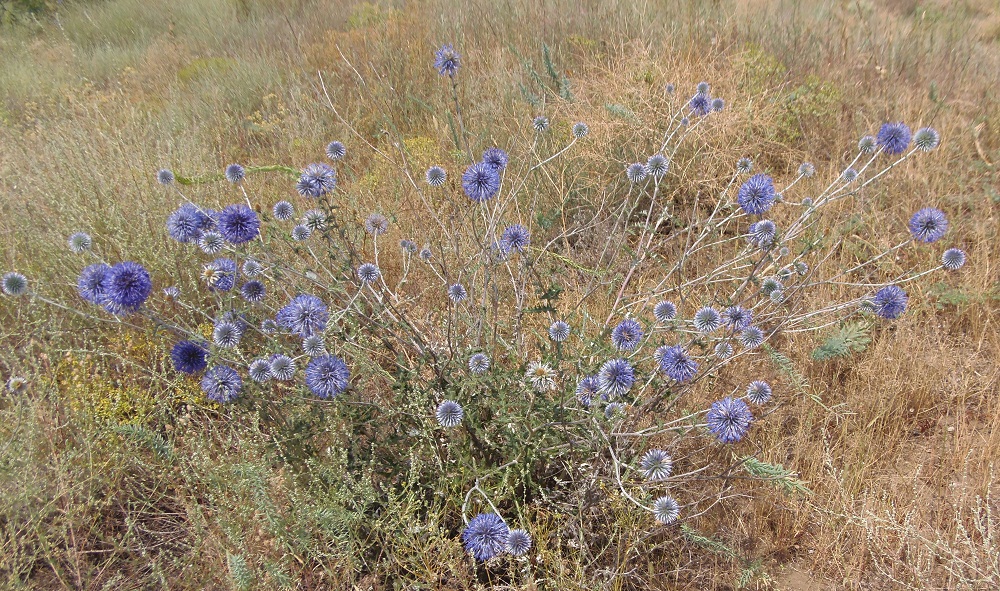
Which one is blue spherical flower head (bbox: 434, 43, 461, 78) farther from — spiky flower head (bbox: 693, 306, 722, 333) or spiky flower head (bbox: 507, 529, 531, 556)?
spiky flower head (bbox: 507, 529, 531, 556)

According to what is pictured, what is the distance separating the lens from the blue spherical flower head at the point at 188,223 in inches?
85.2

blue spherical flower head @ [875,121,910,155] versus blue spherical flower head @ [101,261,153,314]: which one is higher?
blue spherical flower head @ [101,261,153,314]

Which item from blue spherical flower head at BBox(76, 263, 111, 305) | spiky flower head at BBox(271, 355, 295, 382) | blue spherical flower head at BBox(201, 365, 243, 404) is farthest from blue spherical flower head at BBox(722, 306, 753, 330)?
blue spherical flower head at BBox(76, 263, 111, 305)

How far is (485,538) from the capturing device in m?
1.66

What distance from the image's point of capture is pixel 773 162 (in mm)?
4043

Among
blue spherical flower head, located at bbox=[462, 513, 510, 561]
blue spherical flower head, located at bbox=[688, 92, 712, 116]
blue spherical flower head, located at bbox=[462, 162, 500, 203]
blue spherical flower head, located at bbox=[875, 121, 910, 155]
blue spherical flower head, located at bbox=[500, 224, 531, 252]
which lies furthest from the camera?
blue spherical flower head, located at bbox=[688, 92, 712, 116]

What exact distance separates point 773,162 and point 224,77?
17.6 feet

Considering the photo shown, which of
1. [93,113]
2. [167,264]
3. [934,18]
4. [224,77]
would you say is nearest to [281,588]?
[167,264]

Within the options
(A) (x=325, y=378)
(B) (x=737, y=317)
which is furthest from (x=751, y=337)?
(A) (x=325, y=378)

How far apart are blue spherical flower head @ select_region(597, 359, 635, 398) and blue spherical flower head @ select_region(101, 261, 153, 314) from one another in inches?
59.3

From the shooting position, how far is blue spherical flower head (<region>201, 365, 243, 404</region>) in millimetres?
1874

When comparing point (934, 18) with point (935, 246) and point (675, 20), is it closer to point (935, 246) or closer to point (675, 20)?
point (675, 20)

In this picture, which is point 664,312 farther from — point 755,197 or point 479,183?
point 479,183

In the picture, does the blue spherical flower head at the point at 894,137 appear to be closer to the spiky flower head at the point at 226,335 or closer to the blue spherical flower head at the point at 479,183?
the blue spherical flower head at the point at 479,183
